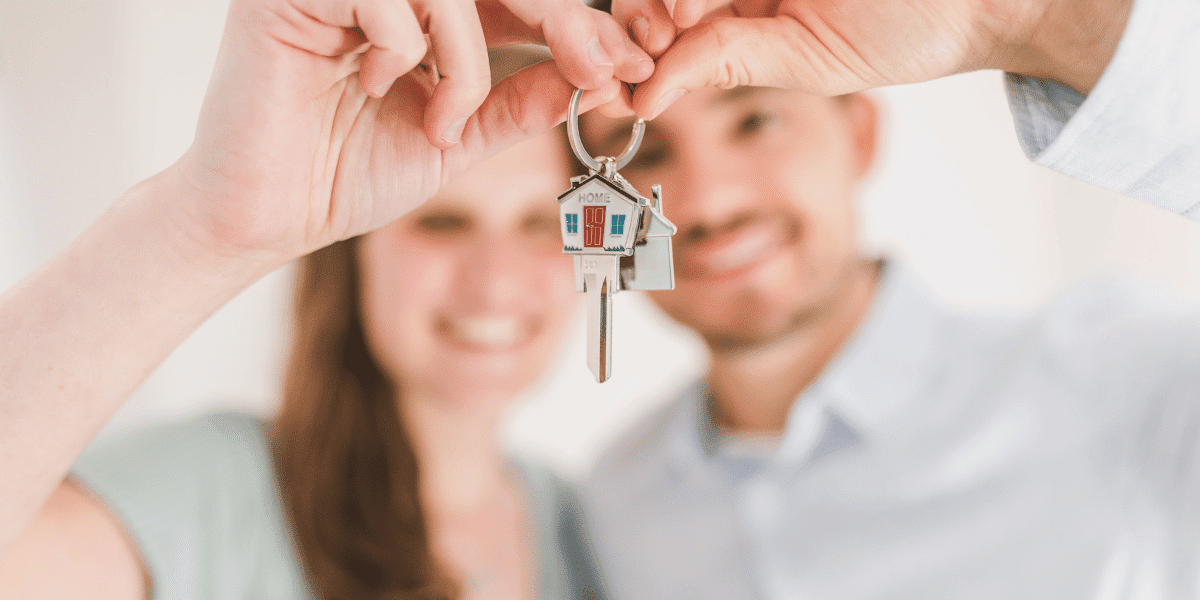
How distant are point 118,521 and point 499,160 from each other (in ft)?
3.33

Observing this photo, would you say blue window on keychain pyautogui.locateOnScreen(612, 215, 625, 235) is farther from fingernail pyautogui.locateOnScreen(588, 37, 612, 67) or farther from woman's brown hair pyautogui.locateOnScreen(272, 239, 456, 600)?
woman's brown hair pyautogui.locateOnScreen(272, 239, 456, 600)

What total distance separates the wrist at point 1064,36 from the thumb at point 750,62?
6.3 inches

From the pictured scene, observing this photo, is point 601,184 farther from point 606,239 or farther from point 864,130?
point 864,130

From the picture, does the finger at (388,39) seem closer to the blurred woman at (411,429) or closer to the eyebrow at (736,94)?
the blurred woman at (411,429)

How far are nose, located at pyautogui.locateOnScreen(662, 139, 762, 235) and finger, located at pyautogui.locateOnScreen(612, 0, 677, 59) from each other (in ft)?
3.14

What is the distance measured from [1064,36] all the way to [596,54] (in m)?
0.52

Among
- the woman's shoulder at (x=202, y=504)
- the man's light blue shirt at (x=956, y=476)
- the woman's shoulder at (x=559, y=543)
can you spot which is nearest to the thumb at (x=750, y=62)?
the man's light blue shirt at (x=956, y=476)

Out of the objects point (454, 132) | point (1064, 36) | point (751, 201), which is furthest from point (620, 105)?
point (751, 201)

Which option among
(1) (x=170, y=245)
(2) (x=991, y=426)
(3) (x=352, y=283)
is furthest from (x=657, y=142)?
(1) (x=170, y=245)

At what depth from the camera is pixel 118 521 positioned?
3.68ft

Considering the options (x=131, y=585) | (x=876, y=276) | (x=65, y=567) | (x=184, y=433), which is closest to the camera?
(x=65, y=567)

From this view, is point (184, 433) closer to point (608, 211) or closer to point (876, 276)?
point (608, 211)


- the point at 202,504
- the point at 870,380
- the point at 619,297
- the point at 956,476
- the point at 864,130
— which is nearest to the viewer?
the point at 202,504

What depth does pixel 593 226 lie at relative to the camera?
0.75m
